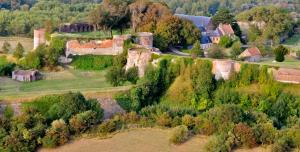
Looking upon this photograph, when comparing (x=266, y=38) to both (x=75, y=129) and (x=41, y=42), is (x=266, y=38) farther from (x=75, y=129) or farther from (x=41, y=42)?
(x=75, y=129)

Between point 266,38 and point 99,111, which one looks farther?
point 266,38

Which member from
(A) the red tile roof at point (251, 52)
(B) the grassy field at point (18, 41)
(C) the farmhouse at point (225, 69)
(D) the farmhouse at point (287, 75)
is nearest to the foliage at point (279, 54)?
(A) the red tile roof at point (251, 52)

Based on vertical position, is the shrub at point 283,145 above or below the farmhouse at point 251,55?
below

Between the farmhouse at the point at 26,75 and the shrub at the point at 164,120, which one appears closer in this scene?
the shrub at the point at 164,120

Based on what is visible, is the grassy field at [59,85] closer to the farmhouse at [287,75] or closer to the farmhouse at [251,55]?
the farmhouse at [287,75]

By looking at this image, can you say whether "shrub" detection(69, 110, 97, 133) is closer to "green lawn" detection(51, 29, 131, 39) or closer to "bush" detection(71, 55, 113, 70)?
"bush" detection(71, 55, 113, 70)

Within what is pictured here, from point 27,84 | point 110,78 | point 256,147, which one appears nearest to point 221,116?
point 256,147
